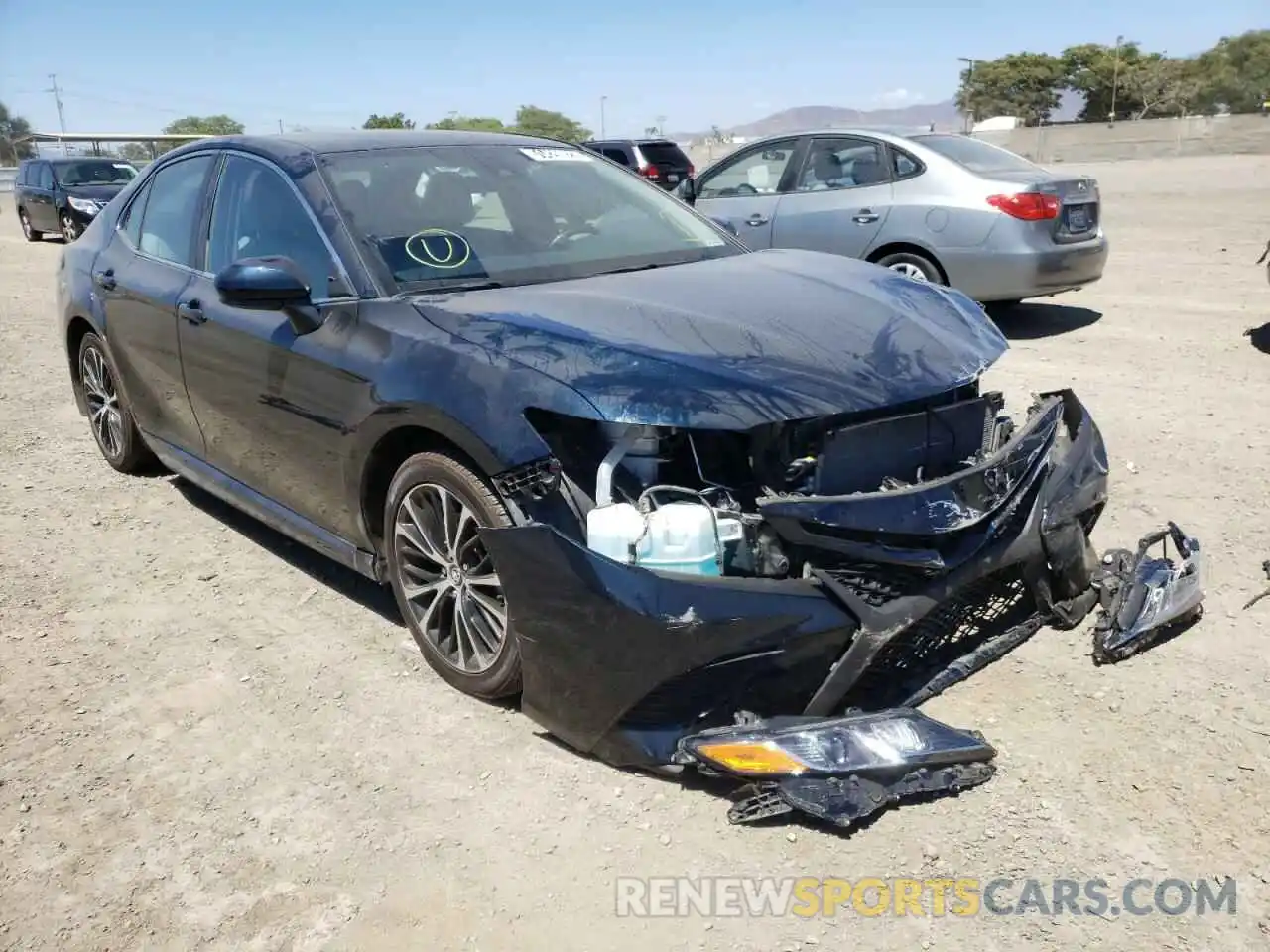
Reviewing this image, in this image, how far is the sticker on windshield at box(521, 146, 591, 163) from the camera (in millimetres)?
4410

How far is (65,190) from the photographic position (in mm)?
19219

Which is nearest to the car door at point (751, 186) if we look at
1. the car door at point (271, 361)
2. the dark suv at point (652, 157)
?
the car door at point (271, 361)

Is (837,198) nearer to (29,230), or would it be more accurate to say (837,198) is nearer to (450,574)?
(450,574)

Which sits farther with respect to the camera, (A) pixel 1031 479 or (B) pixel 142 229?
(B) pixel 142 229

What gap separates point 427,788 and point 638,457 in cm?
111

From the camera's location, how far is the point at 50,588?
14.4ft

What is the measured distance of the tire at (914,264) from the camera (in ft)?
27.2

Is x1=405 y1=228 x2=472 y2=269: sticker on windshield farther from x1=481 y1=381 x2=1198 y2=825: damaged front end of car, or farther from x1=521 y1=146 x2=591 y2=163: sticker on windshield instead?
x1=481 y1=381 x2=1198 y2=825: damaged front end of car

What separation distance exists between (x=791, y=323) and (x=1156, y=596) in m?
1.47

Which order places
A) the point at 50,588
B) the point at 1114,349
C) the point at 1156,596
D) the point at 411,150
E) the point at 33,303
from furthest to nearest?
the point at 33,303 → the point at 1114,349 → the point at 50,588 → the point at 411,150 → the point at 1156,596

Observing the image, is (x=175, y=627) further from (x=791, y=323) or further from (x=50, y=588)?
(x=791, y=323)

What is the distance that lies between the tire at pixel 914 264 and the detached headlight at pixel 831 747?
6195 millimetres

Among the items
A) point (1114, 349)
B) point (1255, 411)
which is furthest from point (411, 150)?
point (1114, 349)

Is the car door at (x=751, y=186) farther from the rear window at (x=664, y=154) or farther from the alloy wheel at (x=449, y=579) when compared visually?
the rear window at (x=664, y=154)
